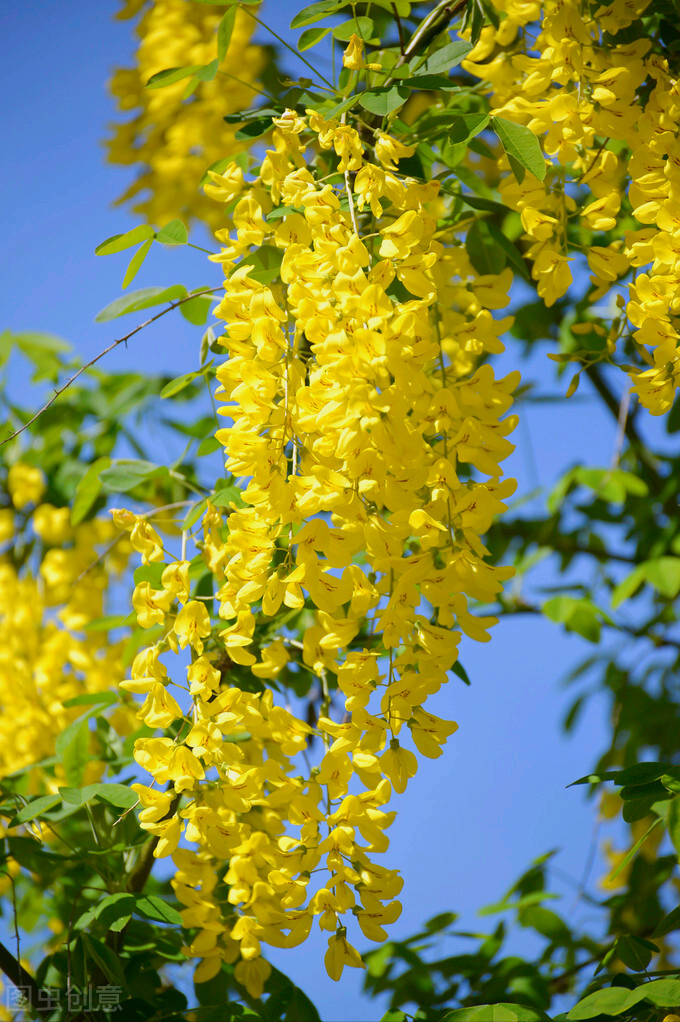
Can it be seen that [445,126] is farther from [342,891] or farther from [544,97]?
[342,891]

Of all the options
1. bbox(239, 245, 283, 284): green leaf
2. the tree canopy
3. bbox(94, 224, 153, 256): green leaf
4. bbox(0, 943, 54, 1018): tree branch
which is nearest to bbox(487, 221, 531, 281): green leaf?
the tree canopy

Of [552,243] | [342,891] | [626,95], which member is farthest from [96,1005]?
[626,95]

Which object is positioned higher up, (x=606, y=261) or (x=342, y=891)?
(x=606, y=261)

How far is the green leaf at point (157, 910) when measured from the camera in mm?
758

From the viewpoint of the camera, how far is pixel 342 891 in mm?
611

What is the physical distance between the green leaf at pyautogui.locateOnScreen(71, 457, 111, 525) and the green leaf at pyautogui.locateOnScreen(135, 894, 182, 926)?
17.7 inches

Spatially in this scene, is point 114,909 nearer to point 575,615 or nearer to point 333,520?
point 333,520

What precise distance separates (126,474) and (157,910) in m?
0.42

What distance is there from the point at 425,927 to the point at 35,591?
0.77m

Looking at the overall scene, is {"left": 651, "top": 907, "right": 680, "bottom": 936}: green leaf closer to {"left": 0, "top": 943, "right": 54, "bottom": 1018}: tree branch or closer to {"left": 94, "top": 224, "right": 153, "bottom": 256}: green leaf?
{"left": 0, "top": 943, "right": 54, "bottom": 1018}: tree branch

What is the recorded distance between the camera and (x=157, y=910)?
770mm

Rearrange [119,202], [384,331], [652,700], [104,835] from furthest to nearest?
[119,202]
[652,700]
[104,835]
[384,331]

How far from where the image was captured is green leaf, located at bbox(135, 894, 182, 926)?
758 millimetres

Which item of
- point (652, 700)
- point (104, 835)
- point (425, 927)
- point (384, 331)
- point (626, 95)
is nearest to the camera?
point (384, 331)
